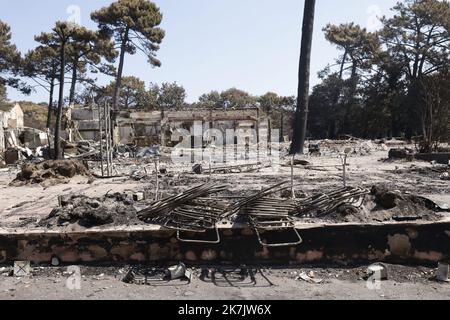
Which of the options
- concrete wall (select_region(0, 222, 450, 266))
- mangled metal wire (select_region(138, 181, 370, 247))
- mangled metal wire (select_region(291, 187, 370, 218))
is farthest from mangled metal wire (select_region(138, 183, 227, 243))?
mangled metal wire (select_region(291, 187, 370, 218))

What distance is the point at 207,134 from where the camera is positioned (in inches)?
1167

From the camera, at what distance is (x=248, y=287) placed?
3.95m

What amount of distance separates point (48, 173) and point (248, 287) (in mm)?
8355

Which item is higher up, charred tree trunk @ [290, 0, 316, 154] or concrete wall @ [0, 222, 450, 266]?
charred tree trunk @ [290, 0, 316, 154]

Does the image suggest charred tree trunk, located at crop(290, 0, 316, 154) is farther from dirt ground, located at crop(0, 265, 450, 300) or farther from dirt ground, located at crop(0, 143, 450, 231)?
dirt ground, located at crop(0, 265, 450, 300)

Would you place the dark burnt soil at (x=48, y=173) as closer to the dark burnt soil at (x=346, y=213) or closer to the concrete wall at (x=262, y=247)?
the dark burnt soil at (x=346, y=213)

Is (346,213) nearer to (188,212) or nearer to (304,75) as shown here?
(188,212)

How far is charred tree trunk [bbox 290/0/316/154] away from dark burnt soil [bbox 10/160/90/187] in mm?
8794

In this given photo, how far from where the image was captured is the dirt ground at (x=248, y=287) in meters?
3.77

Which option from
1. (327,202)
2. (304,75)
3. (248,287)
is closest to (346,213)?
(327,202)

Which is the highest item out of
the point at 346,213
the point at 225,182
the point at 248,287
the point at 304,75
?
the point at 304,75

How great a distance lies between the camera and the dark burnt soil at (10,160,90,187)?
10.5 metres

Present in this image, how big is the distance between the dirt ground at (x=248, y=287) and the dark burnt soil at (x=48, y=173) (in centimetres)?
649

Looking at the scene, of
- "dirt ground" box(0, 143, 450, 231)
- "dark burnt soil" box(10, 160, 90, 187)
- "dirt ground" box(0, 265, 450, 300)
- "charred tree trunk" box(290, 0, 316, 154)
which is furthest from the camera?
"charred tree trunk" box(290, 0, 316, 154)
